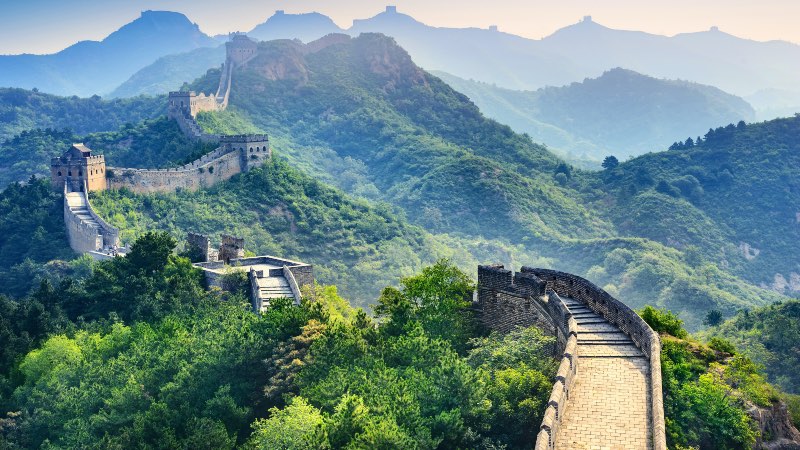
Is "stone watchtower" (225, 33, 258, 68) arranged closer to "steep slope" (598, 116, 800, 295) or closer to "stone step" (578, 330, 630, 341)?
"steep slope" (598, 116, 800, 295)

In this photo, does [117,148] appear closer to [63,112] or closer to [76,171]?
[76,171]

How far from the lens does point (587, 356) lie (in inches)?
925

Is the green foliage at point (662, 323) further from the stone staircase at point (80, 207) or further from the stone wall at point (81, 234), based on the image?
the stone staircase at point (80, 207)

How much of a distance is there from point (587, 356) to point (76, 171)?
191ft

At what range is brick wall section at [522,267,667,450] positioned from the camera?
1983 cm

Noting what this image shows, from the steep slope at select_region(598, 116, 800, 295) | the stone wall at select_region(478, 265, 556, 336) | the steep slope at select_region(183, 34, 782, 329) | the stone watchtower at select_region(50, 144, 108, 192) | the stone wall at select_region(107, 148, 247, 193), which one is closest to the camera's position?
the stone wall at select_region(478, 265, 556, 336)

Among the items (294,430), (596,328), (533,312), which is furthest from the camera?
(533,312)

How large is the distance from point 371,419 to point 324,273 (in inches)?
2528

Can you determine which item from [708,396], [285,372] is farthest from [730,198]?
[708,396]

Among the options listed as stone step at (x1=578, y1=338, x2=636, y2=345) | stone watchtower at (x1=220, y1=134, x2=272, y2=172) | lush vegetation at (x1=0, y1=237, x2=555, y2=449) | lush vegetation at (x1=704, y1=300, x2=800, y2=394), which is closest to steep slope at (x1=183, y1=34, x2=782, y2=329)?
stone watchtower at (x1=220, y1=134, x2=272, y2=172)

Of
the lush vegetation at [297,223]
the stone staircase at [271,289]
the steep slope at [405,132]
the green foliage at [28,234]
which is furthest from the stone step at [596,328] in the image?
the steep slope at [405,132]

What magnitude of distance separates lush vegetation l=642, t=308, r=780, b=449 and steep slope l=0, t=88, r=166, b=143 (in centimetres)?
13407

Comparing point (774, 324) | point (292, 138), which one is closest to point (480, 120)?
point (292, 138)

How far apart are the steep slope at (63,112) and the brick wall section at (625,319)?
130m
